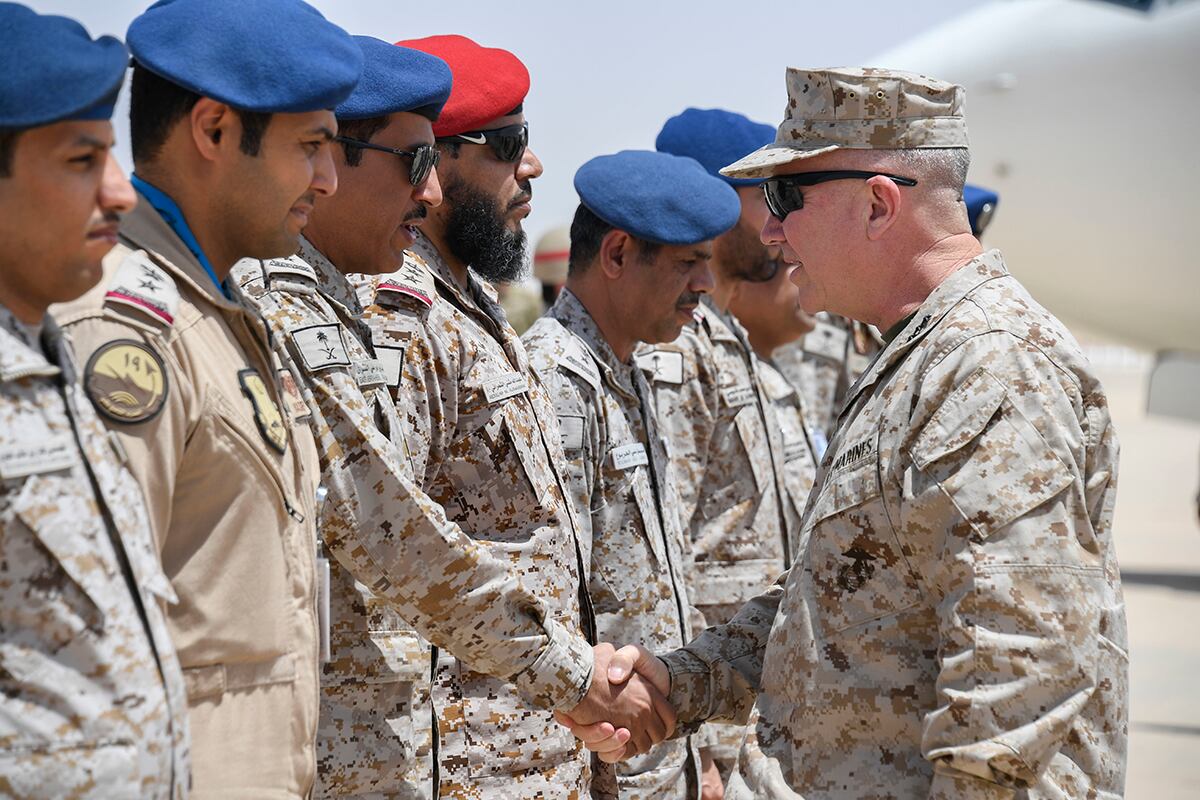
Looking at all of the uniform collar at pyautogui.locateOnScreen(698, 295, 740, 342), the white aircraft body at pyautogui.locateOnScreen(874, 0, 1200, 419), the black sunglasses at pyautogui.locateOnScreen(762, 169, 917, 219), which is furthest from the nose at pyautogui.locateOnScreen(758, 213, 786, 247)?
the white aircraft body at pyautogui.locateOnScreen(874, 0, 1200, 419)

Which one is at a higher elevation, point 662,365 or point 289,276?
point 289,276

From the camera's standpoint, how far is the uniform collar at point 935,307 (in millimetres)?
2641

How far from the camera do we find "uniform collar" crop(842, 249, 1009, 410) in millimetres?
2641

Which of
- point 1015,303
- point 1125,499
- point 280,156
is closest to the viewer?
point 280,156

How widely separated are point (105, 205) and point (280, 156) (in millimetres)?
510

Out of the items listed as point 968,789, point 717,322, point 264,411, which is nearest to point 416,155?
point 264,411

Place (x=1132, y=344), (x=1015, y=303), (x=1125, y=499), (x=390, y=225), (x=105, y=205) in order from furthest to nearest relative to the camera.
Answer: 1. (x=1125, y=499)
2. (x=1132, y=344)
3. (x=390, y=225)
4. (x=1015, y=303)
5. (x=105, y=205)

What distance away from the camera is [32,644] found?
5.45ft

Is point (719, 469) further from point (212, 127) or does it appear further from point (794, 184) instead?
point (212, 127)

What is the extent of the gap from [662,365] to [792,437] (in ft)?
3.32

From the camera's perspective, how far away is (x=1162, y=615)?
37.6 ft

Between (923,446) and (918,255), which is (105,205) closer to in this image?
(923,446)

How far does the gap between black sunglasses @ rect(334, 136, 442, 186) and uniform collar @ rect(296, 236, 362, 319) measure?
0.25 m

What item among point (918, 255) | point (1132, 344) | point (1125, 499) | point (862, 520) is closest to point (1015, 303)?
point (918, 255)
